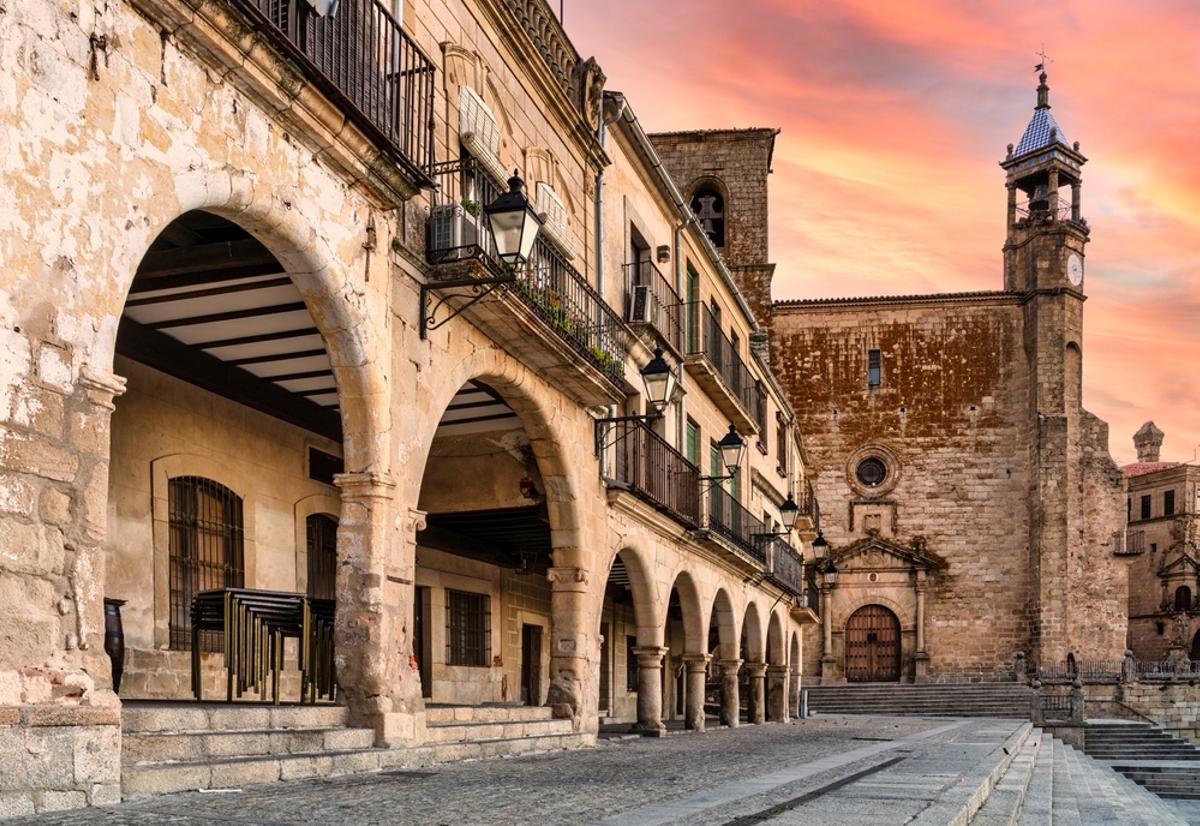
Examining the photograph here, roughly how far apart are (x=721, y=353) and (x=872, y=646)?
22999mm

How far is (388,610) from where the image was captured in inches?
338

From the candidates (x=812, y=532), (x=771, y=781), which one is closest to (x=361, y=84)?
(x=771, y=781)

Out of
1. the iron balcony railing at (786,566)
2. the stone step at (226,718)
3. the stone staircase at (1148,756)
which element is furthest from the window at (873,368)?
the stone step at (226,718)

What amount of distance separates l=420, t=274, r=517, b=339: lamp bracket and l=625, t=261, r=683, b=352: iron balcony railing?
21.0ft

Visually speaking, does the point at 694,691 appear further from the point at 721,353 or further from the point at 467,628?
the point at 721,353

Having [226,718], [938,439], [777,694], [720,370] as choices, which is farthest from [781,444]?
[226,718]

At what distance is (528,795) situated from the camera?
6699 millimetres

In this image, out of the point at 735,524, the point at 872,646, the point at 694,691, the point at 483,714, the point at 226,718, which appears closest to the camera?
the point at 226,718

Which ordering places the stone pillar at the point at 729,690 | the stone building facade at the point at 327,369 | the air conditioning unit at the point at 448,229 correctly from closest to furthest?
the stone building facade at the point at 327,369 → the air conditioning unit at the point at 448,229 → the stone pillar at the point at 729,690

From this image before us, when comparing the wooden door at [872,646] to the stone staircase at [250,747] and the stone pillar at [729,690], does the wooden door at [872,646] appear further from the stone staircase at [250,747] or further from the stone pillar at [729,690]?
the stone staircase at [250,747]

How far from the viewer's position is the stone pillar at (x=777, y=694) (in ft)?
90.1

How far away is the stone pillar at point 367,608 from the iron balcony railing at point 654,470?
5.56 metres

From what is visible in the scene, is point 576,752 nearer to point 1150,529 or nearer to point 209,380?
point 209,380

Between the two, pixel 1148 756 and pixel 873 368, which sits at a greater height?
pixel 873 368
